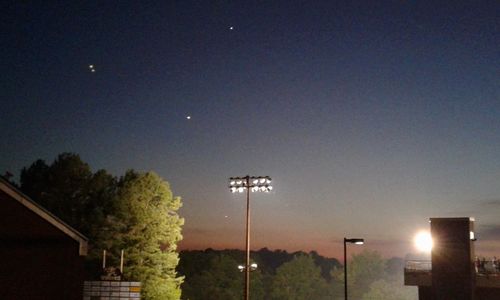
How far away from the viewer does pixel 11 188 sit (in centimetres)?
1334

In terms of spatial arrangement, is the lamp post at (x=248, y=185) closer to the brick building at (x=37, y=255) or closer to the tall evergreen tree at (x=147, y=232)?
the tall evergreen tree at (x=147, y=232)

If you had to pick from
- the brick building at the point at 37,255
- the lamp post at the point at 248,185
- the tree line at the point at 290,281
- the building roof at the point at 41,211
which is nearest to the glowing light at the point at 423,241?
the lamp post at the point at 248,185

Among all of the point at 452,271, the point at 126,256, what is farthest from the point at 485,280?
the point at 126,256

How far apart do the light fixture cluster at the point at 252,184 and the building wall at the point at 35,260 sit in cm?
1654

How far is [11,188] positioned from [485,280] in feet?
104

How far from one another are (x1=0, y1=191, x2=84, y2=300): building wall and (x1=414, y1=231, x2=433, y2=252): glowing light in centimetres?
3007

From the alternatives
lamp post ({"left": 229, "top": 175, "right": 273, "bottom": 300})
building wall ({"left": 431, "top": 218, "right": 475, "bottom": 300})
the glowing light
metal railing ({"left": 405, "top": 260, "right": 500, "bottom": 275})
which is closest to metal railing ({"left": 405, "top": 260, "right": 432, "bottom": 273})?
metal railing ({"left": 405, "top": 260, "right": 500, "bottom": 275})

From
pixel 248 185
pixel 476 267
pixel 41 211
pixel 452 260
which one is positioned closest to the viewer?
pixel 41 211

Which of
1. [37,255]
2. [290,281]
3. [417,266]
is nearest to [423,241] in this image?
[417,266]

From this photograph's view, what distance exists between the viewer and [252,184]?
30.4m

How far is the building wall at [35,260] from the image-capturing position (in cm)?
1405

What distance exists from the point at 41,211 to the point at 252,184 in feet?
56.8

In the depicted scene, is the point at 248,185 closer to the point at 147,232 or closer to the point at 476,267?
the point at 147,232

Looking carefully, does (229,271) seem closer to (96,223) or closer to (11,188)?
(96,223)
